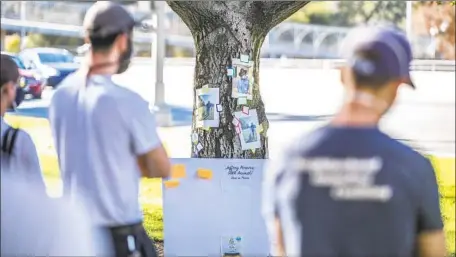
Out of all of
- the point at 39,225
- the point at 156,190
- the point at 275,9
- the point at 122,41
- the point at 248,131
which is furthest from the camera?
the point at 156,190

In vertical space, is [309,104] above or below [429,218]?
below

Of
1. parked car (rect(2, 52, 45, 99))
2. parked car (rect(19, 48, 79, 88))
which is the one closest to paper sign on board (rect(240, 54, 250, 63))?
parked car (rect(19, 48, 79, 88))

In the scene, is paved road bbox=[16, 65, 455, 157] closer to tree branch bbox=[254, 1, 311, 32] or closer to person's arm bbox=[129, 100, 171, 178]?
tree branch bbox=[254, 1, 311, 32]

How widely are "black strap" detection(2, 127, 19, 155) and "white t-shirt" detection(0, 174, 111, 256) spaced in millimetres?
496

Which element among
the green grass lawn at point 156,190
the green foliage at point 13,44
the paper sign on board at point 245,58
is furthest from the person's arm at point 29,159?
the green foliage at point 13,44

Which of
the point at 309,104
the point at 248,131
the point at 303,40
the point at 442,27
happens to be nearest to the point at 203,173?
the point at 248,131

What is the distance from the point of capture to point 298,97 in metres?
28.0

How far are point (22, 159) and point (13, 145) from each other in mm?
63

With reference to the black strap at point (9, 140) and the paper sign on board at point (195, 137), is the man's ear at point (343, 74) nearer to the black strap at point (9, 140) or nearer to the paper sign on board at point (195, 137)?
the black strap at point (9, 140)

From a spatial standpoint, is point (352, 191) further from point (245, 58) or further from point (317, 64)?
point (317, 64)

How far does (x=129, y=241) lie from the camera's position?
3.38m

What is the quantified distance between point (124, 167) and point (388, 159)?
1102 millimetres

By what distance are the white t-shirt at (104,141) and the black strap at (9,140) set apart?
17 cm

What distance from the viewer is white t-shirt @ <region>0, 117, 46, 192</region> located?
3197 mm
